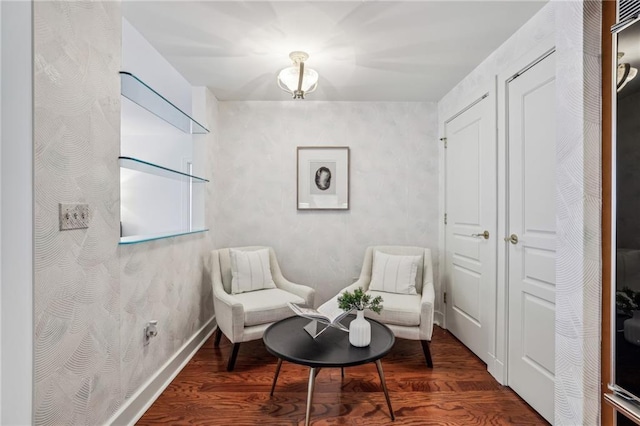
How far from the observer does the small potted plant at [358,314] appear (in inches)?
72.9

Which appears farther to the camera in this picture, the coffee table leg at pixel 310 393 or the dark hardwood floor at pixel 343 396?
the dark hardwood floor at pixel 343 396

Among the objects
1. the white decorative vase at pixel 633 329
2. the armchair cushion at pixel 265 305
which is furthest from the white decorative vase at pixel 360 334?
the white decorative vase at pixel 633 329

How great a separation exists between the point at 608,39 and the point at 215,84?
108 inches

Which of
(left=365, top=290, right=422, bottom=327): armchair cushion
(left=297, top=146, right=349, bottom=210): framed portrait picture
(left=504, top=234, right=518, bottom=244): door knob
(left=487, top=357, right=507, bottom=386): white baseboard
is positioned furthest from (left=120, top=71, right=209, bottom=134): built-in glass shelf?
(left=487, top=357, right=507, bottom=386): white baseboard

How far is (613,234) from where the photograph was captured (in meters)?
1.22

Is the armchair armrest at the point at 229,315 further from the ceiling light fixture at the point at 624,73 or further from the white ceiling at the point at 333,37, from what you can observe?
the ceiling light fixture at the point at 624,73

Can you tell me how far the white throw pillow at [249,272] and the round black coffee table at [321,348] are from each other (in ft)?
2.62

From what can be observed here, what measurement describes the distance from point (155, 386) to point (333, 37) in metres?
2.56

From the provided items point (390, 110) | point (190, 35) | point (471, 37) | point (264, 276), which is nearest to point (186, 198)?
point (264, 276)

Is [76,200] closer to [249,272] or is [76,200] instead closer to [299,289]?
[249,272]

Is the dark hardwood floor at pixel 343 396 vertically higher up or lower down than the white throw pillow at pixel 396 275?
lower down

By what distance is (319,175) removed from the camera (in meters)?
3.45

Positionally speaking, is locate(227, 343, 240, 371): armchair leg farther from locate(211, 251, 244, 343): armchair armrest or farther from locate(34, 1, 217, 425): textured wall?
locate(34, 1, 217, 425): textured wall

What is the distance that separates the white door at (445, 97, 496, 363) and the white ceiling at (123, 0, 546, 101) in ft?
1.72
